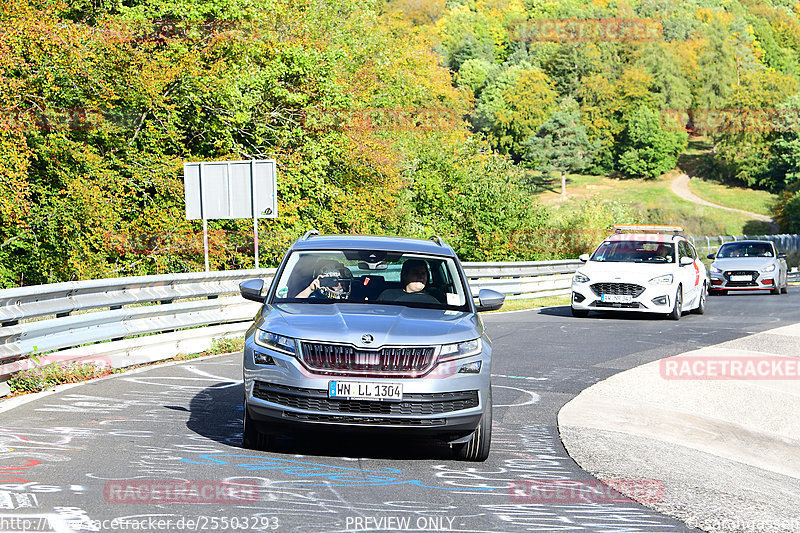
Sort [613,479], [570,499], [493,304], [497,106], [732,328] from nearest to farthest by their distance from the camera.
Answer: [570,499] < [613,479] < [493,304] < [732,328] < [497,106]

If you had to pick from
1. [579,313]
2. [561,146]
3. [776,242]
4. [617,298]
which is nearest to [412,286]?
[617,298]

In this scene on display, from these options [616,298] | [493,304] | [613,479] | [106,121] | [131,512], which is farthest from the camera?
[106,121]

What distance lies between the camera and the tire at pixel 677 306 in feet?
68.1

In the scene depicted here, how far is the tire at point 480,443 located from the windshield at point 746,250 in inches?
1029

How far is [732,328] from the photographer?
62.6ft

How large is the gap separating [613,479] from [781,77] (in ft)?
512

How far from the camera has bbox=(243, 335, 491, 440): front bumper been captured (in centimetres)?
710

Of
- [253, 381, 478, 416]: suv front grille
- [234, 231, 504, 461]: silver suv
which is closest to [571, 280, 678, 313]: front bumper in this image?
[234, 231, 504, 461]: silver suv

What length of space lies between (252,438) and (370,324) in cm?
117

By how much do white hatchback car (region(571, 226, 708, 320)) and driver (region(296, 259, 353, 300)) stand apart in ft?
42.5

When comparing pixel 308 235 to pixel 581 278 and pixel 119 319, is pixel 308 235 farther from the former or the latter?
pixel 581 278

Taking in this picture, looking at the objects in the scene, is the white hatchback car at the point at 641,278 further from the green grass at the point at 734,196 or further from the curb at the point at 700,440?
the green grass at the point at 734,196

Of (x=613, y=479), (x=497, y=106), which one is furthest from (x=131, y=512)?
(x=497, y=106)

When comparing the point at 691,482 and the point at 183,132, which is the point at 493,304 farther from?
the point at 183,132
